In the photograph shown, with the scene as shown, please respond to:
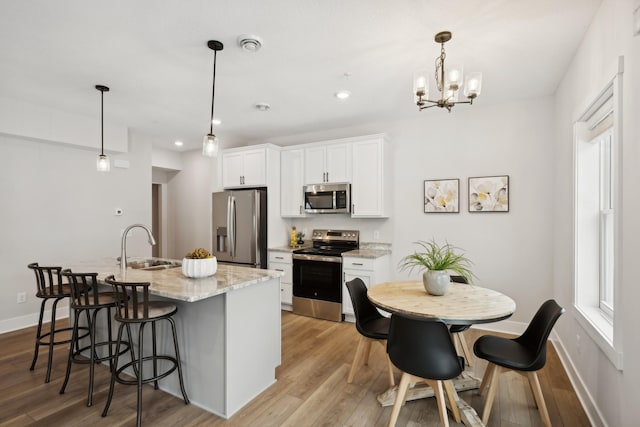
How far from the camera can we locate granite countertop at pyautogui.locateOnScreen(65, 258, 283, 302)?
1.97 m

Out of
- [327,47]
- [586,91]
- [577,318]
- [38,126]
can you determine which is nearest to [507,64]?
[586,91]

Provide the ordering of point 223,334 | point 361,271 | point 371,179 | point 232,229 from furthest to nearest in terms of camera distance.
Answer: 1. point 232,229
2. point 371,179
3. point 361,271
4. point 223,334

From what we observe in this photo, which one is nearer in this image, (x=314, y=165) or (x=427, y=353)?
(x=427, y=353)

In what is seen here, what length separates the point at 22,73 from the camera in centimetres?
296

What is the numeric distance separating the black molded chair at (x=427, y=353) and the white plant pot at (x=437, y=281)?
1.67ft

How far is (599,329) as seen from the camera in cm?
205

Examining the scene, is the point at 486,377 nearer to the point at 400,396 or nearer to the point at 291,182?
the point at 400,396

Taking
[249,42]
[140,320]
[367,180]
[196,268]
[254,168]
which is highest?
[249,42]

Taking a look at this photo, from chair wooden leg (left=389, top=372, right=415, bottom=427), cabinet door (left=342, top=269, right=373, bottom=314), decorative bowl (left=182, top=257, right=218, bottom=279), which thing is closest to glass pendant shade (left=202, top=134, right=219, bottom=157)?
decorative bowl (left=182, top=257, right=218, bottom=279)

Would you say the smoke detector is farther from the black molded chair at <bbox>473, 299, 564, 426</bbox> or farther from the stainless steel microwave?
the black molded chair at <bbox>473, 299, 564, 426</bbox>

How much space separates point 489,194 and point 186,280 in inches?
132

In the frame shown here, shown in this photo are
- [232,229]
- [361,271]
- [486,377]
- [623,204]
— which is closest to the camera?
[623,204]

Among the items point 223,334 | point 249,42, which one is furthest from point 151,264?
point 249,42

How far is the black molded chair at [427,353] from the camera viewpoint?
1.83 metres
